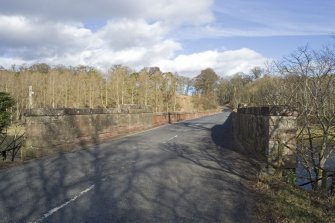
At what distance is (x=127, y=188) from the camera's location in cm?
785

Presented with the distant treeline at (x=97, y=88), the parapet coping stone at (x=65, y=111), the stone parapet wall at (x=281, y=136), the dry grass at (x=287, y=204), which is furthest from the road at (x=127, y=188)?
the distant treeline at (x=97, y=88)

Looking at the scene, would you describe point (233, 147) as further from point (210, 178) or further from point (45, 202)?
point (45, 202)

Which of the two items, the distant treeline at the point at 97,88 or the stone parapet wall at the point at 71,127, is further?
the distant treeline at the point at 97,88

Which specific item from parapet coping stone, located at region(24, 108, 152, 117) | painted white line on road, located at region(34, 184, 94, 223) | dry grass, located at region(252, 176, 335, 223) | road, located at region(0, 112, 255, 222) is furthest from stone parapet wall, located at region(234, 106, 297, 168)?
parapet coping stone, located at region(24, 108, 152, 117)

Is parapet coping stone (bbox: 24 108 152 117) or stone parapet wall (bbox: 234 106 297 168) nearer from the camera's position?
stone parapet wall (bbox: 234 106 297 168)

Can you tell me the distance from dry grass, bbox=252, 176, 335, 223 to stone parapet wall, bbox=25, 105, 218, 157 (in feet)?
23.2

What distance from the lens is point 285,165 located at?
10320 mm

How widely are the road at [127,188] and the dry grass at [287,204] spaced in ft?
0.97

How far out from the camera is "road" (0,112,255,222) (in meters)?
6.12

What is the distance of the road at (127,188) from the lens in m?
6.12

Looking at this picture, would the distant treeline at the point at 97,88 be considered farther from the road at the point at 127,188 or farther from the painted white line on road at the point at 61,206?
the painted white line on road at the point at 61,206

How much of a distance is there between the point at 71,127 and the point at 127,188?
737cm

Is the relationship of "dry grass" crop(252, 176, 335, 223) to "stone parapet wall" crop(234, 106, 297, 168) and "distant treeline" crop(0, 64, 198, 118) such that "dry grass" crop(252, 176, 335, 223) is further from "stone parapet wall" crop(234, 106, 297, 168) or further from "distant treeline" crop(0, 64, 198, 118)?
"distant treeline" crop(0, 64, 198, 118)

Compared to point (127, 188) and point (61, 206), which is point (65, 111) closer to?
point (127, 188)
